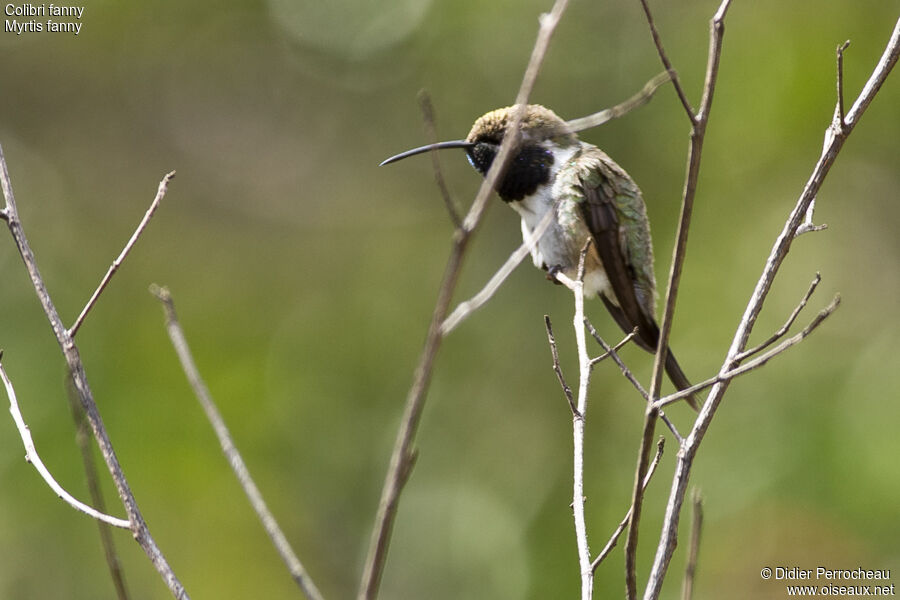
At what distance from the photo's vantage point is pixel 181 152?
10.8 metres

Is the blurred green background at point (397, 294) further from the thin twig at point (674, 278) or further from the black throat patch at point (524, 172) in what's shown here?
the thin twig at point (674, 278)

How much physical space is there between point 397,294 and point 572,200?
6.03 m

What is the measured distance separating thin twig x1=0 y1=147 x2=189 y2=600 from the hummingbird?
86.4 inches

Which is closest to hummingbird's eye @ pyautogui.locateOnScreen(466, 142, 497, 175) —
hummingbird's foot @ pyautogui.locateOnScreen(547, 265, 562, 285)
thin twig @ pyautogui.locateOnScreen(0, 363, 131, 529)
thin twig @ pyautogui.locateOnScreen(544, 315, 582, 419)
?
hummingbird's foot @ pyautogui.locateOnScreen(547, 265, 562, 285)

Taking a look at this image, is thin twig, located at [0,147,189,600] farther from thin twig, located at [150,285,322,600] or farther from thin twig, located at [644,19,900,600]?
thin twig, located at [644,19,900,600]

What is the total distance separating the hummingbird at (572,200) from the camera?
387 cm

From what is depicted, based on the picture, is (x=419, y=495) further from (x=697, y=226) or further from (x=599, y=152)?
(x=599, y=152)

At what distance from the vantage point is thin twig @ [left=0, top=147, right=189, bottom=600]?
1.69 meters

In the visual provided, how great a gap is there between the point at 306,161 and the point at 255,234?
4.18ft

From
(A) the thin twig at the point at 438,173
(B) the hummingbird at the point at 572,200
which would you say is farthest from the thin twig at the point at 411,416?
(B) the hummingbird at the point at 572,200

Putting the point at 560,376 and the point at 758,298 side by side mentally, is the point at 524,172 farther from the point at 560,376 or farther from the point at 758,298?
the point at 758,298

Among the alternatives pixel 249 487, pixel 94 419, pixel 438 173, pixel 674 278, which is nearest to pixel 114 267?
pixel 94 419

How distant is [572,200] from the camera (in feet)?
12.8

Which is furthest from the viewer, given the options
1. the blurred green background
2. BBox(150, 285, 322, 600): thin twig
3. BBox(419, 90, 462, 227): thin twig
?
the blurred green background
